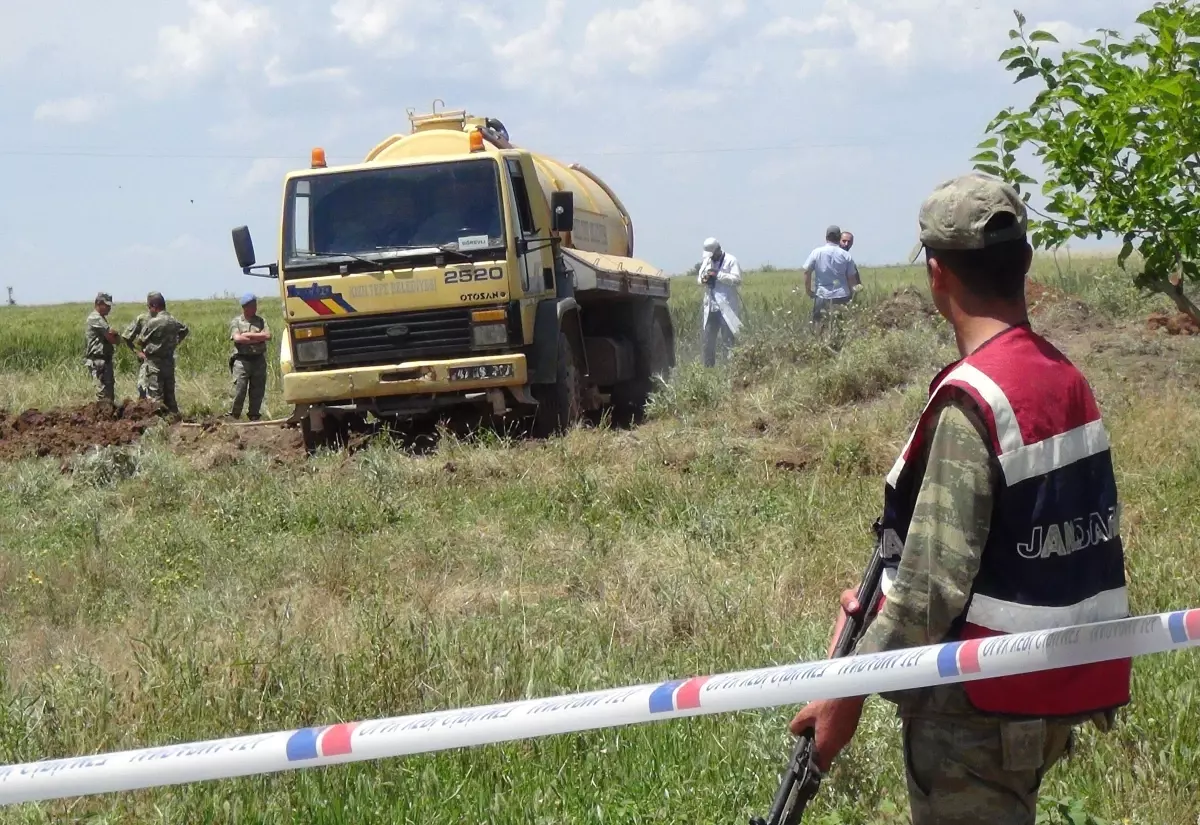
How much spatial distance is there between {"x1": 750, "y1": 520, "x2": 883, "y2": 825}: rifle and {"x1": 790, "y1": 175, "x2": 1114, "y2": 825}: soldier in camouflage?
0.11 feet

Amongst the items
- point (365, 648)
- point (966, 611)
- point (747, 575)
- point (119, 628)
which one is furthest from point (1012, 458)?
point (119, 628)

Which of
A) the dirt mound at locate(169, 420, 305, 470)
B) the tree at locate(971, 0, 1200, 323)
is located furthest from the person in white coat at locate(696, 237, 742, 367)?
the tree at locate(971, 0, 1200, 323)

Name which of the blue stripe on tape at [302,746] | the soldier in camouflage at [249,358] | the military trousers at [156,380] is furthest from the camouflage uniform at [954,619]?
the military trousers at [156,380]

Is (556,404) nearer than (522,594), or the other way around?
(522,594)

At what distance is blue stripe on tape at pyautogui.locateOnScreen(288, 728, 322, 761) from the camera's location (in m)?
2.56

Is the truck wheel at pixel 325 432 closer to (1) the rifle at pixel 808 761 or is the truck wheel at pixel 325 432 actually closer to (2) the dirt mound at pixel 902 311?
(2) the dirt mound at pixel 902 311

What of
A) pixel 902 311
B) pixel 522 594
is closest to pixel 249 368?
pixel 902 311

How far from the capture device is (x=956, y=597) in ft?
7.72

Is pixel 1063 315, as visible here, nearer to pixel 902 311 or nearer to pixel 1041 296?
pixel 902 311

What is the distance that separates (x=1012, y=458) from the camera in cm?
233

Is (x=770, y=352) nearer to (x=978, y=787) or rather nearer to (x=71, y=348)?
(x=978, y=787)

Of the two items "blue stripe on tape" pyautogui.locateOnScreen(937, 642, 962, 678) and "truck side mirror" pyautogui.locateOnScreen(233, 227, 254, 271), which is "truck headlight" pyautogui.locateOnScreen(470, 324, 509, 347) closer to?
"truck side mirror" pyautogui.locateOnScreen(233, 227, 254, 271)

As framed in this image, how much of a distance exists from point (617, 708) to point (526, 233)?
Answer: 9680 mm

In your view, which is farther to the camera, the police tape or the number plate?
the number plate
